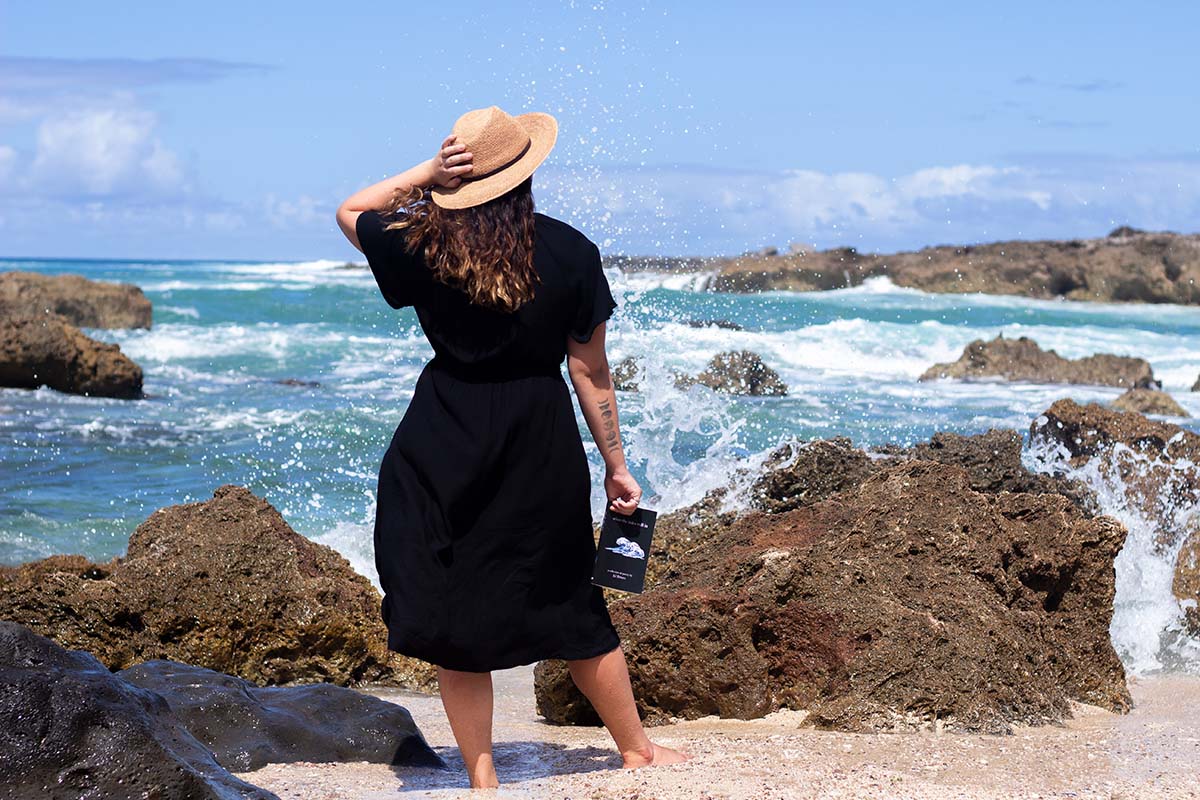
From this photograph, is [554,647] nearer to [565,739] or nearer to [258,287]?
[565,739]

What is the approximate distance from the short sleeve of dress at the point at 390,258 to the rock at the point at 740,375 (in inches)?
520

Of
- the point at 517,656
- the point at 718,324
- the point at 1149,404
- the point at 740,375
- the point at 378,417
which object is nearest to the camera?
the point at 517,656

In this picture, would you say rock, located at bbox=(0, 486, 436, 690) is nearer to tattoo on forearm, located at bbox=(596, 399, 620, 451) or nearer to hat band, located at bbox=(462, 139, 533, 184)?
tattoo on forearm, located at bbox=(596, 399, 620, 451)

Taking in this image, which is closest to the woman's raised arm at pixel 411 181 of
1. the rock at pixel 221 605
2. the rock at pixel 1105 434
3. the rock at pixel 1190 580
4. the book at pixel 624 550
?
the book at pixel 624 550

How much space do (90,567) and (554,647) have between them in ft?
9.93

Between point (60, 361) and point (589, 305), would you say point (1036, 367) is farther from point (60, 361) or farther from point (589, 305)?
point (589, 305)

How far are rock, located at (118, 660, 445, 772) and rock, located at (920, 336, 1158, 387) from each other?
19.4m

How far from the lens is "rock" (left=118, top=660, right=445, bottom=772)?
4.12 m

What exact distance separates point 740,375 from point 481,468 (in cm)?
1378

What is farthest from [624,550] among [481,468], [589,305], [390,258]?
[390,258]

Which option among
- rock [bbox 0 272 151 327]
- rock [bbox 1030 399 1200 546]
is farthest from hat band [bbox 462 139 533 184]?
rock [bbox 0 272 151 327]

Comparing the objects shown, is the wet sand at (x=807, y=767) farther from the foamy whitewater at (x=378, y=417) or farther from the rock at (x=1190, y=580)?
the foamy whitewater at (x=378, y=417)

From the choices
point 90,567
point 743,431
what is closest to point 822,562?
point 90,567

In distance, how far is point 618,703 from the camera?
395 centimetres
